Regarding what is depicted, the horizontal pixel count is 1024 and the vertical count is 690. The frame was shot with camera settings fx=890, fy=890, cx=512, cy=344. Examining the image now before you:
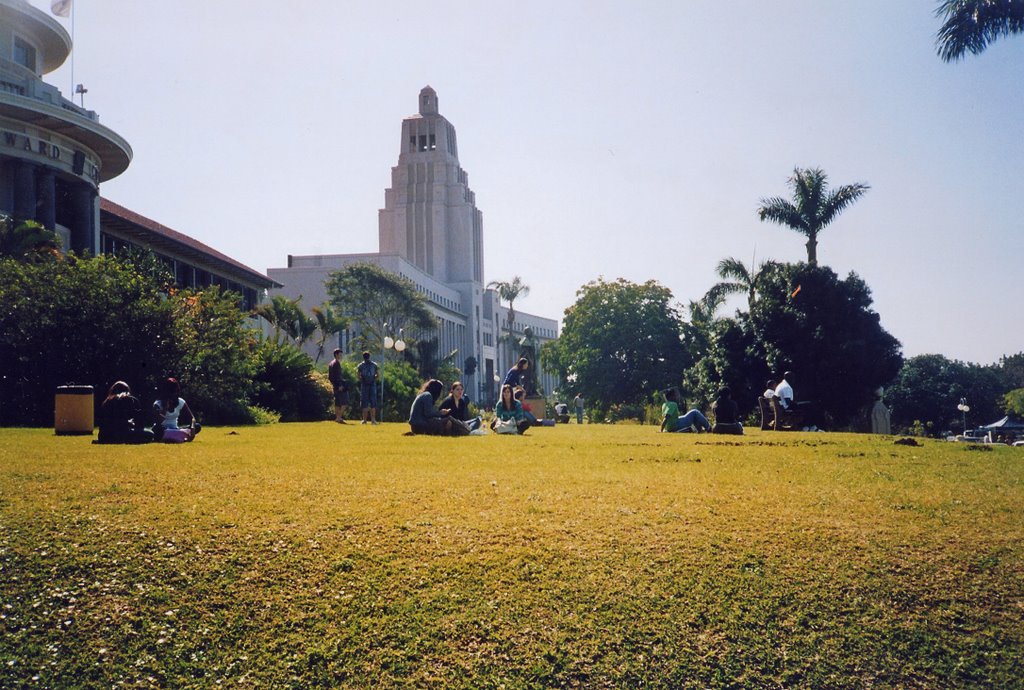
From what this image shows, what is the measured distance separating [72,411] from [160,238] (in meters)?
32.8

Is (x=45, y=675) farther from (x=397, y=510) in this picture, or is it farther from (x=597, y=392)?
(x=597, y=392)

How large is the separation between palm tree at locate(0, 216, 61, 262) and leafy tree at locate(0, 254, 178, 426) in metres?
3.43

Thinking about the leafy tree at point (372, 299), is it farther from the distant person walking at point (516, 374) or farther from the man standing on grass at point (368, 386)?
the distant person walking at point (516, 374)

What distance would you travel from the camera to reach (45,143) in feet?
109

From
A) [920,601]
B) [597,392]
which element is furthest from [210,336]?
[597,392]

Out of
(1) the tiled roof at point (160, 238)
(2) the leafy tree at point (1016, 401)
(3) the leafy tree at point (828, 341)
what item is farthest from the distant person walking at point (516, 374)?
(2) the leafy tree at point (1016, 401)

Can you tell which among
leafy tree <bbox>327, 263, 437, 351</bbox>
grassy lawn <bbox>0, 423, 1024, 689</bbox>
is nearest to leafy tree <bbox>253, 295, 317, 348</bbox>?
leafy tree <bbox>327, 263, 437, 351</bbox>

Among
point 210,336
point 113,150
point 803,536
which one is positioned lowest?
point 803,536

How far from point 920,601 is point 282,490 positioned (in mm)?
5533

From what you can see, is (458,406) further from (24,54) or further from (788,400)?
(24,54)

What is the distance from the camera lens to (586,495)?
8422mm

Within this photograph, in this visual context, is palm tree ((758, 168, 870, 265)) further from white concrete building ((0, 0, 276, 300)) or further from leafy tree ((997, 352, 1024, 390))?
leafy tree ((997, 352, 1024, 390))

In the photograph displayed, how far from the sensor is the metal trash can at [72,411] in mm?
15281

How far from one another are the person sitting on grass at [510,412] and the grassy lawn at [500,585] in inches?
354
